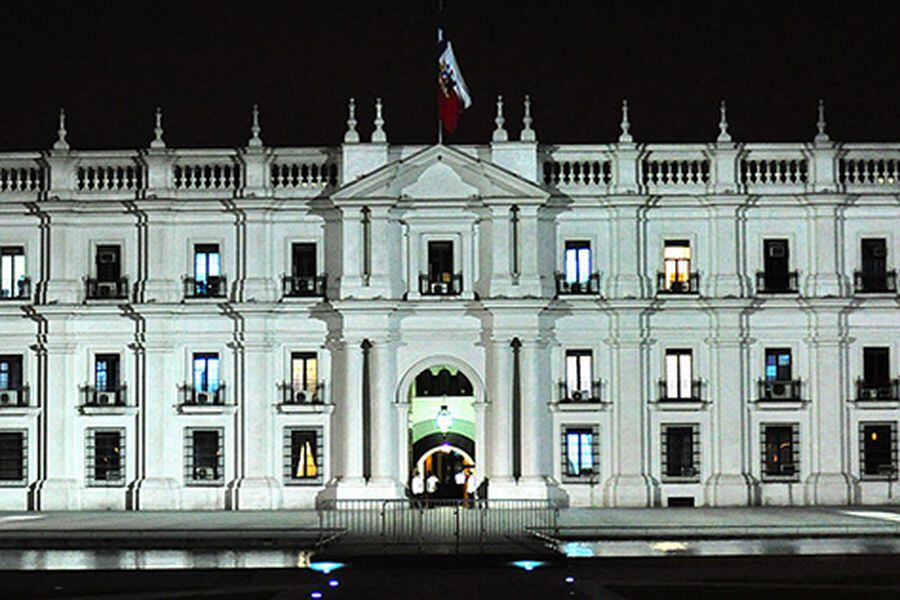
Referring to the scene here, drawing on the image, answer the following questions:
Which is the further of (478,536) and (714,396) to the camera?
(714,396)

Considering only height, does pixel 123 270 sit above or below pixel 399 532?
above

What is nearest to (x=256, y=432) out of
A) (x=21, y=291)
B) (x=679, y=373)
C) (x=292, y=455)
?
(x=292, y=455)

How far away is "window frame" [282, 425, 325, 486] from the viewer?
57.9m

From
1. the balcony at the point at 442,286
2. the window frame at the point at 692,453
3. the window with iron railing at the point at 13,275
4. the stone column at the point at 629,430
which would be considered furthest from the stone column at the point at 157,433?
the window frame at the point at 692,453

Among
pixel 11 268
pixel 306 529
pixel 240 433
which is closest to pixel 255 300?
pixel 240 433

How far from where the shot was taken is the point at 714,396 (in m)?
57.7

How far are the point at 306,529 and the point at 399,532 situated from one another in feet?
12.7

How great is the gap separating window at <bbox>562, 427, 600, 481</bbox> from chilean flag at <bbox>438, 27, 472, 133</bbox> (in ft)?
39.1

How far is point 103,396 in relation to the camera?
191ft

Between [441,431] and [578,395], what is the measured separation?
5.32 metres

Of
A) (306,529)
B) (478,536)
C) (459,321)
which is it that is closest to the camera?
(478,536)

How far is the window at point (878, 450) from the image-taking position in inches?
2259

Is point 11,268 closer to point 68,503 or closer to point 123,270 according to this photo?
point 123,270

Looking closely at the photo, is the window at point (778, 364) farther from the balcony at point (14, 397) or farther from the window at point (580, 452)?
the balcony at point (14, 397)
